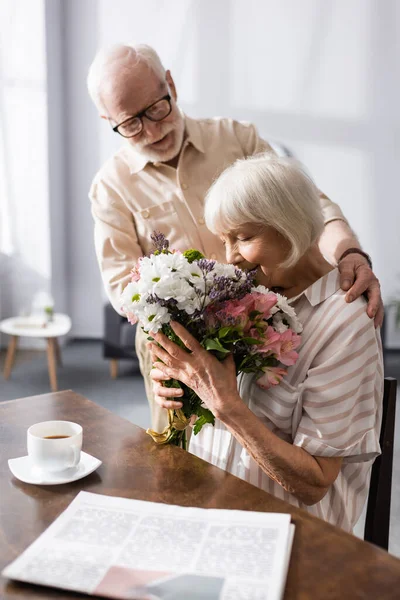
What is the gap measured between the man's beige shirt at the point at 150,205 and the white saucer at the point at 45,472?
877 mm

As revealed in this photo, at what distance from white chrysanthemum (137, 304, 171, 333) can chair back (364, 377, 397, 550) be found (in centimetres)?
53

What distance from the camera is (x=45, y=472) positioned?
1.28 metres

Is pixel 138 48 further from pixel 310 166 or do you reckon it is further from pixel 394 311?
pixel 394 311

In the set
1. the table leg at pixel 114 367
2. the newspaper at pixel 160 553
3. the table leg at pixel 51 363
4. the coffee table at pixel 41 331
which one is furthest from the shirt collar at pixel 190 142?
the table leg at pixel 114 367

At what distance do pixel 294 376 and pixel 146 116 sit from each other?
97 centimetres

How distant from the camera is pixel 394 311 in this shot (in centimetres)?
573

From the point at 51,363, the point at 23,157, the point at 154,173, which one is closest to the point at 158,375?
the point at 154,173

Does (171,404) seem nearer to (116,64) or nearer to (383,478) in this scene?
(383,478)

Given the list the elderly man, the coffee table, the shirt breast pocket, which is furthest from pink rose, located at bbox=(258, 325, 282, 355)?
the coffee table

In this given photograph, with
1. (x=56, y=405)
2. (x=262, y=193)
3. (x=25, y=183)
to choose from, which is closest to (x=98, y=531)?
(x=56, y=405)

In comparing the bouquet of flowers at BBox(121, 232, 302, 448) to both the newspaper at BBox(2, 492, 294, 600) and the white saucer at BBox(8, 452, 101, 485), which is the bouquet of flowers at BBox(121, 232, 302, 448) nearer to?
the white saucer at BBox(8, 452, 101, 485)

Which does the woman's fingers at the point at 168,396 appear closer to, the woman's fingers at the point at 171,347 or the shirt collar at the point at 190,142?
the woman's fingers at the point at 171,347

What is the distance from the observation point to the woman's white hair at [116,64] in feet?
6.43

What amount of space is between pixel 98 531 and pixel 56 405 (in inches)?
25.7
